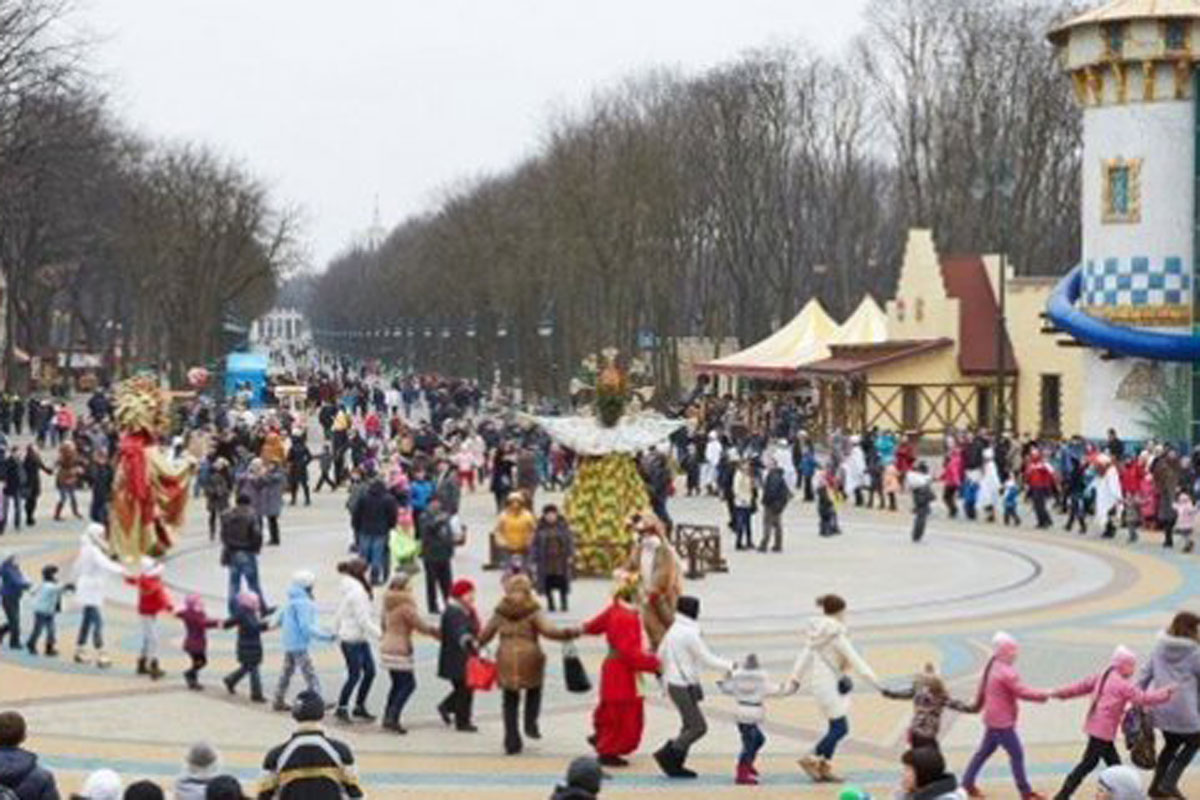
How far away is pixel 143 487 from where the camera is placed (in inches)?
1046

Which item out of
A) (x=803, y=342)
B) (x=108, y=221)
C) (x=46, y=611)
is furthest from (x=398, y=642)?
(x=108, y=221)

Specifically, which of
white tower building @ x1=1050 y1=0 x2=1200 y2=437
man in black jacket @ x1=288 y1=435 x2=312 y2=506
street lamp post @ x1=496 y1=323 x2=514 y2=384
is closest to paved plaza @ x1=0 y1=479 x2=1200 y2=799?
man in black jacket @ x1=288 y1=435 x2=312 y2=506

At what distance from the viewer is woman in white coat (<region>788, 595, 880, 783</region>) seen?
1441cm

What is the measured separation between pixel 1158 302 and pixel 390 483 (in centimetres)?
2142

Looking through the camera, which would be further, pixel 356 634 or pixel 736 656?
pixel 736 656

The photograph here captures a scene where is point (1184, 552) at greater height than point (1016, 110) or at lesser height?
lesser

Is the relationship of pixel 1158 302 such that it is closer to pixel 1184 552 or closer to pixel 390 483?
pixel 1184 552

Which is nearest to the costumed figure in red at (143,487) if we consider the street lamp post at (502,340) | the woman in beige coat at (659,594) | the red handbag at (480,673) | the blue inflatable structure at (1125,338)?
the woman in beige coat at (659,594)

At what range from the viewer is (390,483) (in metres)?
28.4

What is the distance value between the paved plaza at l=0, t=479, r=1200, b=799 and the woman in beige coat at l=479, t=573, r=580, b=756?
1.35 feet

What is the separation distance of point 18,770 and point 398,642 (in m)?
5.97

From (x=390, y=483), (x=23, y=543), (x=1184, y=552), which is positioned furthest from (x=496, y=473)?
(x=1184, y=552)

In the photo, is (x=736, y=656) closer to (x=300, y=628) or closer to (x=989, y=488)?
(x=300, y=628)

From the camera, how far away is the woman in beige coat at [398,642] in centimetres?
1603
